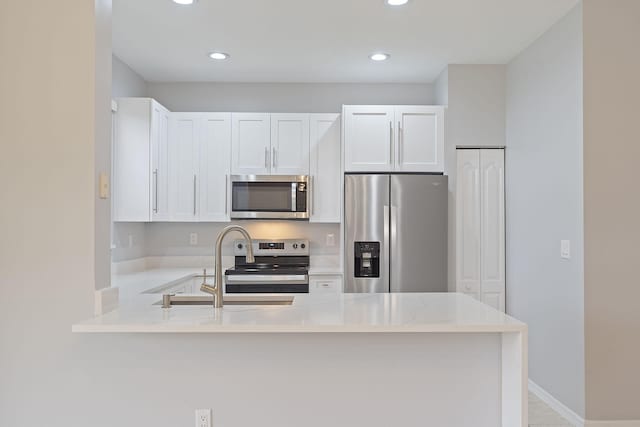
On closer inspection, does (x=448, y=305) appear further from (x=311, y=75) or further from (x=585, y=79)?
(x=311, y=75)

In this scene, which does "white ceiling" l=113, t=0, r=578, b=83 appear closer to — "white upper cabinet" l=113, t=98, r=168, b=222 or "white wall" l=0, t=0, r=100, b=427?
"white upper cabinet" l=113, t=98, r=168, b=222

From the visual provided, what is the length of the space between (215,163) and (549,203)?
271 centimetres

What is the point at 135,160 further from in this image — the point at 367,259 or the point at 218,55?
the point at 367,259

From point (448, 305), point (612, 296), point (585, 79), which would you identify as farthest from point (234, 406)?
point (585, 79)

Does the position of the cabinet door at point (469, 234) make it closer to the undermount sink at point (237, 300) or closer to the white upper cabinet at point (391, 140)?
the white upper cabinet at point (391, 140)

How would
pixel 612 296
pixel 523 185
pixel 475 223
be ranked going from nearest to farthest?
pixel 612 296, pixel 523 185, pixel 475 223

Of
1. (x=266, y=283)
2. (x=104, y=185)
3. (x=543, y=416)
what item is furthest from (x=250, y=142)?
(x=543, y=416)

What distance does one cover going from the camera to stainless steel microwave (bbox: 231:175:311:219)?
14.5 ft

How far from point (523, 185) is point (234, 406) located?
2889 millimetres

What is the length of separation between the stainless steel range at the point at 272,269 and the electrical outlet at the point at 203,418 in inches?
83.4

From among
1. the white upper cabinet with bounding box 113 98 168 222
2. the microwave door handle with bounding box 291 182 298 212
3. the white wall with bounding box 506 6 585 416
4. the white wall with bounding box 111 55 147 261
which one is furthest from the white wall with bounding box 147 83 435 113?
the white wall with bounding box 506 6 585 416

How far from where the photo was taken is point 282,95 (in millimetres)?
4828

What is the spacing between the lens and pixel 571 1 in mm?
3068

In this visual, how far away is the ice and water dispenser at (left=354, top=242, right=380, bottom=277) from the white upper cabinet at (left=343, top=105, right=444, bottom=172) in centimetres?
66
